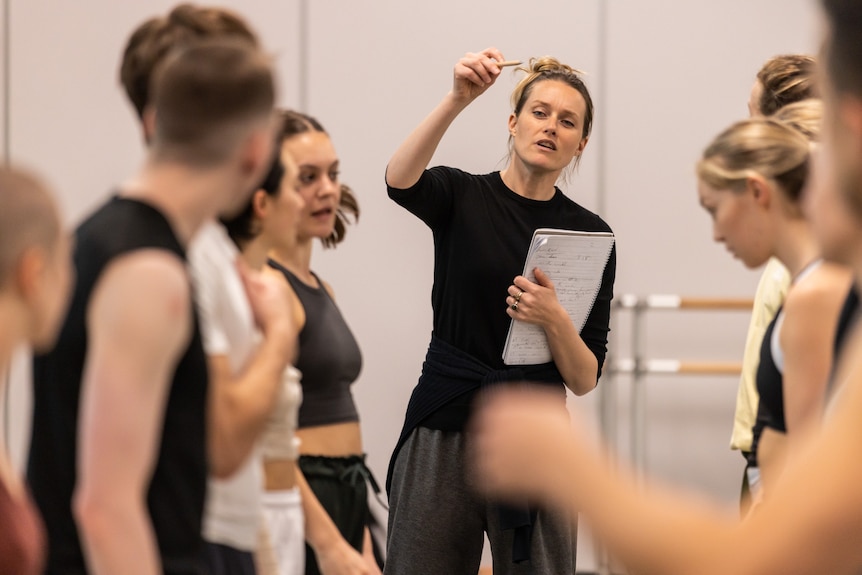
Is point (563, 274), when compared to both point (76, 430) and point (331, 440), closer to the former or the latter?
point (331, 440)

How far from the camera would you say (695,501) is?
836mm

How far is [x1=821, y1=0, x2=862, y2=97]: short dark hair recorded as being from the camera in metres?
0.82

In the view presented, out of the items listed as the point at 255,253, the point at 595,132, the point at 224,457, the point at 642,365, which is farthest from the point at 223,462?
the point at 595,132

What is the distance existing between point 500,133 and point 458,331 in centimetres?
157

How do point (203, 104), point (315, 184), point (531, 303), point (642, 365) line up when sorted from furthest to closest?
point (642, 365)
point (531, 303)
point (315, 184)
point (203, 104)

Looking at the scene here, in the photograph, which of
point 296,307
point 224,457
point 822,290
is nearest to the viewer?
point 224,457

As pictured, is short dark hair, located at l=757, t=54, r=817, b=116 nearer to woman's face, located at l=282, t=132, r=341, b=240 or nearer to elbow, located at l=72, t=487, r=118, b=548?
woman's face, located at l=282, t=132, r=341, b=240

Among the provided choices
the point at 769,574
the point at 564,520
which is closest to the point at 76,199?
the point at 564,520

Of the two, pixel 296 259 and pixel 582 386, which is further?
pixel 582 386

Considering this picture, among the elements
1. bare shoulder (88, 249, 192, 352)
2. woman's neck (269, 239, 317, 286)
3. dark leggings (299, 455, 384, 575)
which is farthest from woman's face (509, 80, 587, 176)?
bare shoulder (88, 249, 192, 352)

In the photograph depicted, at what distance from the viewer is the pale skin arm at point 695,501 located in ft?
2.47

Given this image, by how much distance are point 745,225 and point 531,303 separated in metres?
0.97

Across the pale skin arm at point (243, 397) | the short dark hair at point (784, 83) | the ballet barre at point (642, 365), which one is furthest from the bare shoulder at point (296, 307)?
the ballet barre at point (642, 365)

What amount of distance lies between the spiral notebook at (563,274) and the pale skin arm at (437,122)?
1.04ft
